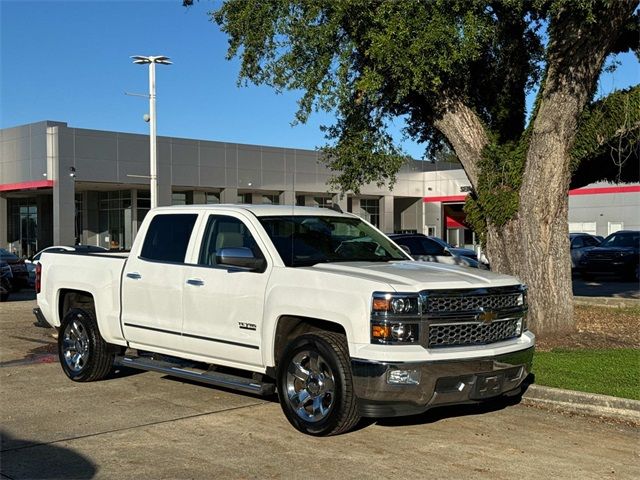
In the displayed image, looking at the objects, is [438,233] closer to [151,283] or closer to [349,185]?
[349,185]

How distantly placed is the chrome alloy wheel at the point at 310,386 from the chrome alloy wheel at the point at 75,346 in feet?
10.6

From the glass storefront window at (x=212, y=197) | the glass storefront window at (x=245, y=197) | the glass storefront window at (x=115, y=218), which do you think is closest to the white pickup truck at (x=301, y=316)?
the glass storefront window at (x=212, y=197)

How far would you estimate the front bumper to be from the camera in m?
5.79

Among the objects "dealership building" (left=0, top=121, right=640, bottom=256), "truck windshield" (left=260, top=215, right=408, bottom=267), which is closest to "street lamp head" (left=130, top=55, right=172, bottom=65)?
"dealership building" (left=0, top=121, right=640, bottom=256)

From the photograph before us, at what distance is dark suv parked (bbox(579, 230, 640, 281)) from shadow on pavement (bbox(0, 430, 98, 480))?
2377 cm

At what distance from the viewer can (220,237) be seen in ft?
24.6

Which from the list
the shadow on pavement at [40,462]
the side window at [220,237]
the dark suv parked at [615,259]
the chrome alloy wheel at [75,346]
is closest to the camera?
the shadow on pavement at [40,462]

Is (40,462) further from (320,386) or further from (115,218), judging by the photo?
(115,218)

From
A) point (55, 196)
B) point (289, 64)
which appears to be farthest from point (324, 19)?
point (55, 196)

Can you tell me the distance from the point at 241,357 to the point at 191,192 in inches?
1530

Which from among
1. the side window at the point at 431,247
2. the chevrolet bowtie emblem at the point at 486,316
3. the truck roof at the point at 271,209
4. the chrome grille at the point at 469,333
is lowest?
the chrome grille at the point at 469,333

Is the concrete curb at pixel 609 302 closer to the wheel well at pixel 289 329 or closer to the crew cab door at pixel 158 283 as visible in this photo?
the crew cab door at pixel 158 283

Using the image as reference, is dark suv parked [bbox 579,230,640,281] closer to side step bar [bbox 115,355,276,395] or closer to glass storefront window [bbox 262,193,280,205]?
side step bar [bbox 115,355,276,395]

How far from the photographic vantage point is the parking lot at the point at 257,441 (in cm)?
550
